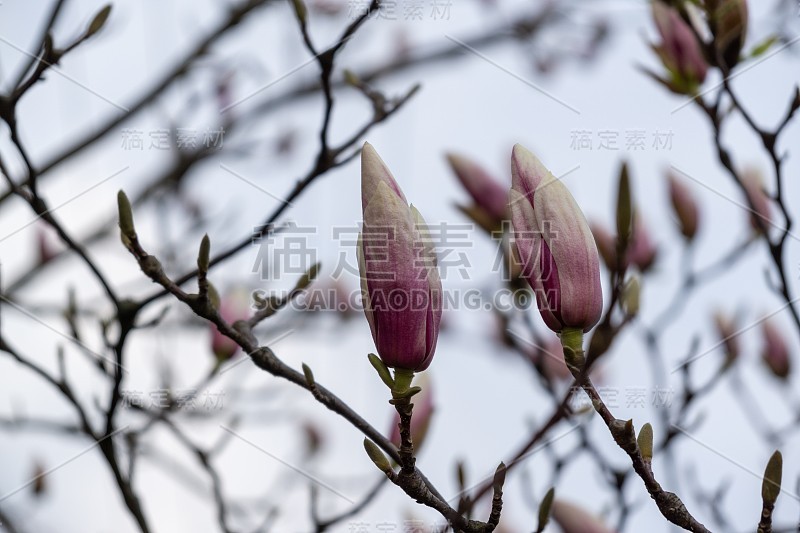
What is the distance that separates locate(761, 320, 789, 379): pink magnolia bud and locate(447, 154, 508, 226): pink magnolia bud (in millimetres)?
585

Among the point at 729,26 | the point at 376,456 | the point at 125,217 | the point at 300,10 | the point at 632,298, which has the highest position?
the point at 300,10

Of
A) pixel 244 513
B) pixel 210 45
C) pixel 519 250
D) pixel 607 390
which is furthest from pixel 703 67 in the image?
pixel 210 45

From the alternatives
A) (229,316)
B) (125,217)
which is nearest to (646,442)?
(125,217)

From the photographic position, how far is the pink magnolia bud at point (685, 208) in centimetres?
125

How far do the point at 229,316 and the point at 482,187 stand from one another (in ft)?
1.46

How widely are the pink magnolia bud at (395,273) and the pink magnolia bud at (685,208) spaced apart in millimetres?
806

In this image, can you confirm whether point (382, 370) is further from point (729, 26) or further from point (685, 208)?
point (685, 208)

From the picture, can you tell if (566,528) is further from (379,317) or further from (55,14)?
(55,14)

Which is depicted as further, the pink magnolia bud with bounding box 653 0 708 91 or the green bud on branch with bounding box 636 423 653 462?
the pink magnolia bud with bounding box 653 0 708 91

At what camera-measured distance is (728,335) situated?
1314 mm

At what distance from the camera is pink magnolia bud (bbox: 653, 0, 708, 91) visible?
3.30 feet

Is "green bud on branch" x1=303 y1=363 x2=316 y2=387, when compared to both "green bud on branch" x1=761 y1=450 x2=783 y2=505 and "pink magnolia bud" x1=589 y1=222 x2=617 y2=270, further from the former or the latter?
"pink magnolia bud" x1=589 y1=222 x2=617 y2=270

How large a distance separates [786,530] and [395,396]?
523 mm

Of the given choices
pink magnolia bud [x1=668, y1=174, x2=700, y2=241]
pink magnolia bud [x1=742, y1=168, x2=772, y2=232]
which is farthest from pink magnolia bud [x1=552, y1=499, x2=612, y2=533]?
pink magnolia bud [x1=668, y1=174, x2=700, y2=241]
